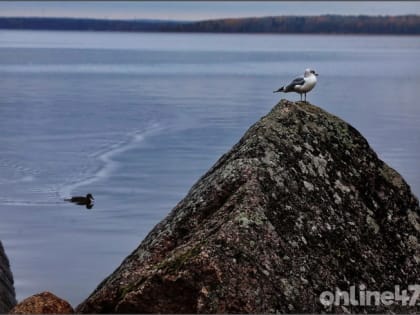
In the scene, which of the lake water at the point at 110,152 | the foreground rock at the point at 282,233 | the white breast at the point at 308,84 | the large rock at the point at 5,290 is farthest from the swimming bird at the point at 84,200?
the foreground rock at the point at 282,233

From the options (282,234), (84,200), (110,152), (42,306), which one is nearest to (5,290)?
(42,306)

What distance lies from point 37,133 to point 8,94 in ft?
47.6

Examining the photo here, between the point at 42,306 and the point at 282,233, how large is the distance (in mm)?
1536

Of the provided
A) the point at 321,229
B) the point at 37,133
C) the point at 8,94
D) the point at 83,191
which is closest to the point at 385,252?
the point at 321,229

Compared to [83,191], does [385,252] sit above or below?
above

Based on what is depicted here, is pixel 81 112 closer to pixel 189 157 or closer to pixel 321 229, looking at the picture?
pixel 189 157

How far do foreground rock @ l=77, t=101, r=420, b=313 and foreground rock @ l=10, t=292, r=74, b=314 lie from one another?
208 mm

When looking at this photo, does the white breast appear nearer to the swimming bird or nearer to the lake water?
the lake water

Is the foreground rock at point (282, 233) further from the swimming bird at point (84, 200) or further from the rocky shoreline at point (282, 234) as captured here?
the swimming bird at point (84, 200)

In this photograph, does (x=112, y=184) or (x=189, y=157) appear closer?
(x=112, y=184)

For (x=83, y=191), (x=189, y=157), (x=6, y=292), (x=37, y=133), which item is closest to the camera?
(x=6, y=292)

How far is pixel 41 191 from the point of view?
1590 centimetres

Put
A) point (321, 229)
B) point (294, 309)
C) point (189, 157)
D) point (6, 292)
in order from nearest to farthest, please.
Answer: point (294, 309)
point (321, 229)
point (6, 292)
point (189, 157)

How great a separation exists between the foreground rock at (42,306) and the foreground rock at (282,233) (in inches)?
8.2
